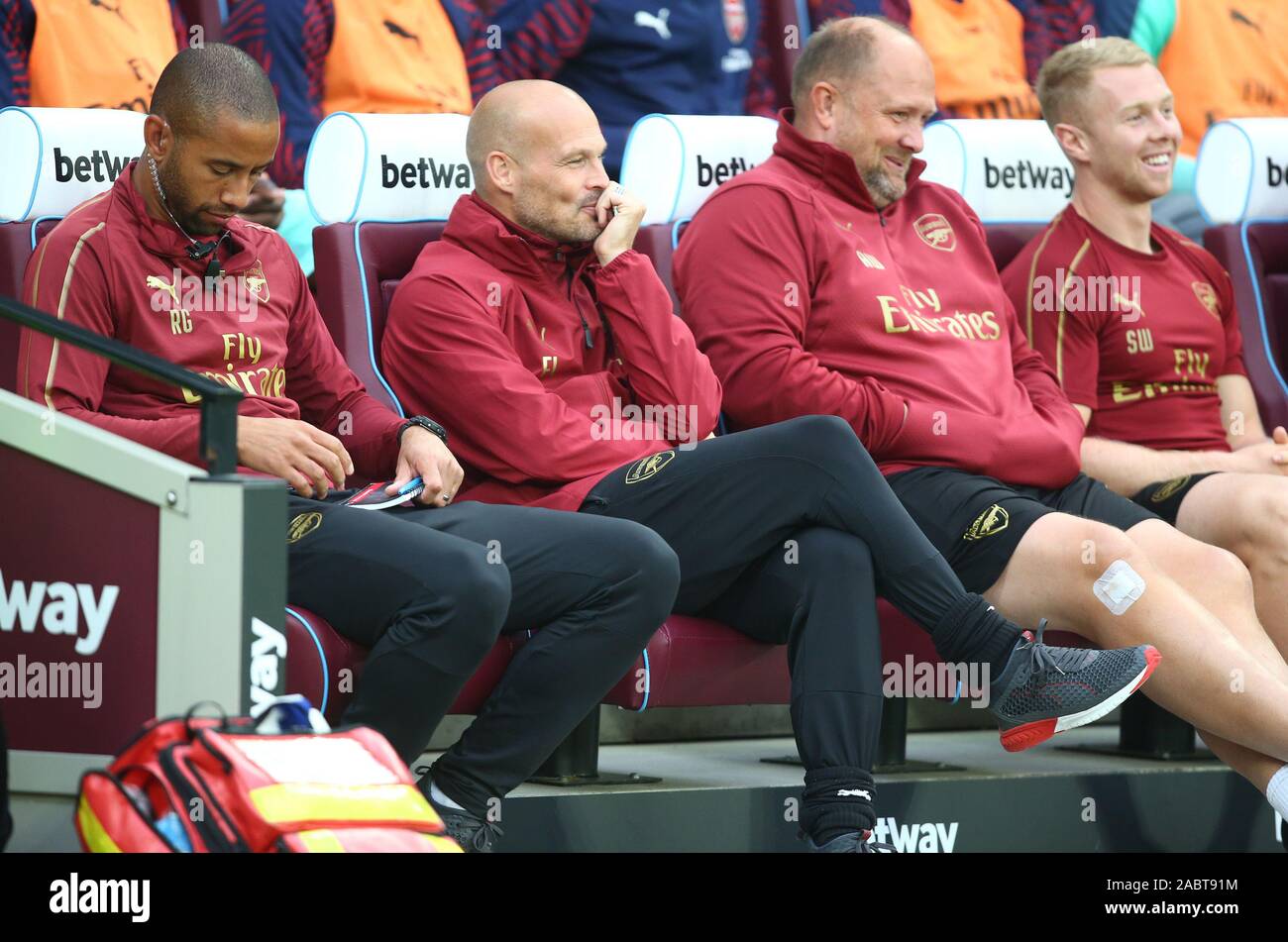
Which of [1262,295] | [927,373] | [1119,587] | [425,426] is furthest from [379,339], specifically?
[1262,295]

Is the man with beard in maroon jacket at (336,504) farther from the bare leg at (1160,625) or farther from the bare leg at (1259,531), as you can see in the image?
the bare leg at (1259,531)

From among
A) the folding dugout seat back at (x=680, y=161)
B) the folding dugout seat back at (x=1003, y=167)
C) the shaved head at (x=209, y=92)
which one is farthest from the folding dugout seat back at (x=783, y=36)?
the shaved head at (x=209, y=92)

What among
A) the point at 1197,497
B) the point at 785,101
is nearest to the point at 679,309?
the point at 1197,497

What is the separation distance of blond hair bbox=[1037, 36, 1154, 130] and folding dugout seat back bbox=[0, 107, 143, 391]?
5.89ft

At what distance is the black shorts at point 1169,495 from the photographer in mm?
3467

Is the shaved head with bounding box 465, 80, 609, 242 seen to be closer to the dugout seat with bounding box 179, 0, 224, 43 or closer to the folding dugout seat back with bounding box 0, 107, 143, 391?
the folding dugout seat back with bounding box 0, 107, 143, 391

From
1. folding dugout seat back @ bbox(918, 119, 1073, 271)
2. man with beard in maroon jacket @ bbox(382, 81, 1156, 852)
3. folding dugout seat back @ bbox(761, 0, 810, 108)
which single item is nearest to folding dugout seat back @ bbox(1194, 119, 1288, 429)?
folding dugout seat back @ bbox(918, 119, 1073, 271)

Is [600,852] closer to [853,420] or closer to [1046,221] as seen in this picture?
[853,420]

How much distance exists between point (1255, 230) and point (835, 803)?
1.95 m

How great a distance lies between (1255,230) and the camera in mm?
Result: 4066

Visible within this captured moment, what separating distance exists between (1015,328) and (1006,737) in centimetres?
103

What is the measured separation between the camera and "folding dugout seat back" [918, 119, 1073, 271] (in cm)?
408

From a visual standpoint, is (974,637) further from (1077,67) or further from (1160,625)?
(1077,67)
